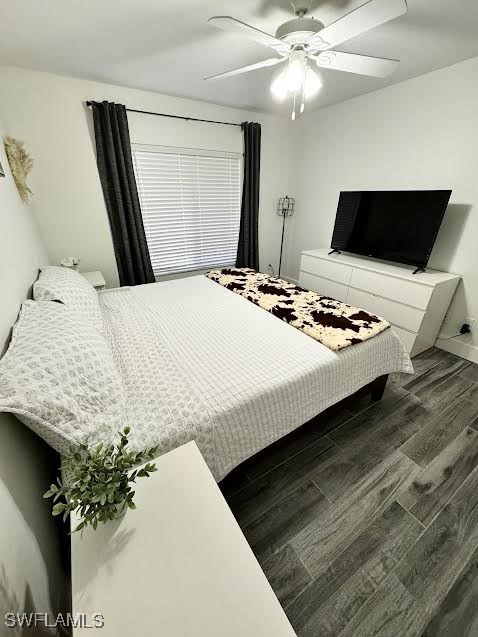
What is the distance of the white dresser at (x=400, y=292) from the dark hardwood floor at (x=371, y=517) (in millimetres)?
734

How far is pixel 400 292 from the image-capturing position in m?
2.40

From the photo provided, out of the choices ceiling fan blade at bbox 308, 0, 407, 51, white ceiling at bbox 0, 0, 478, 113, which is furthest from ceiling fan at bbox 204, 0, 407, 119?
white ceiling at bbox 0, 0, 478, 113

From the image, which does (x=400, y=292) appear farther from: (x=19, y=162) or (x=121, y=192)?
(x=19, y=162)

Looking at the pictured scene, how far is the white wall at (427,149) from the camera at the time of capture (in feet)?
7.15

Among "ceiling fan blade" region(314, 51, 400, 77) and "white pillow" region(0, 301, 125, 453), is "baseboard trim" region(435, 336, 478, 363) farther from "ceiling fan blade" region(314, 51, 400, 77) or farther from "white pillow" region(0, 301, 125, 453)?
"white pillow" region(0, 301, 125, 453)

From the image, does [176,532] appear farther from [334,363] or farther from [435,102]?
[435,102]

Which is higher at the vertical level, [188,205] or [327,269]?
[188,205]

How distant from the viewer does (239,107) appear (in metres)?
3.08

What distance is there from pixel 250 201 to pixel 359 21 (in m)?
2.36

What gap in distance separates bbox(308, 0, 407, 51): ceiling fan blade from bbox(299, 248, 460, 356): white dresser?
5.77 ft

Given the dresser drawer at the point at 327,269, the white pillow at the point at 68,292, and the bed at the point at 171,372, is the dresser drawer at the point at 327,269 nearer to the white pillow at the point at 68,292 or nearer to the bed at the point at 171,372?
the bed at the point at 171,372

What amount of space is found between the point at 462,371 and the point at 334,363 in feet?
5.50

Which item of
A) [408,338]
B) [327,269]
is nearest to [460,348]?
[408,338]

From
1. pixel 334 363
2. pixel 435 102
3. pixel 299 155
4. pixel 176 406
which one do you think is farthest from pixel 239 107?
pixel 176 406
